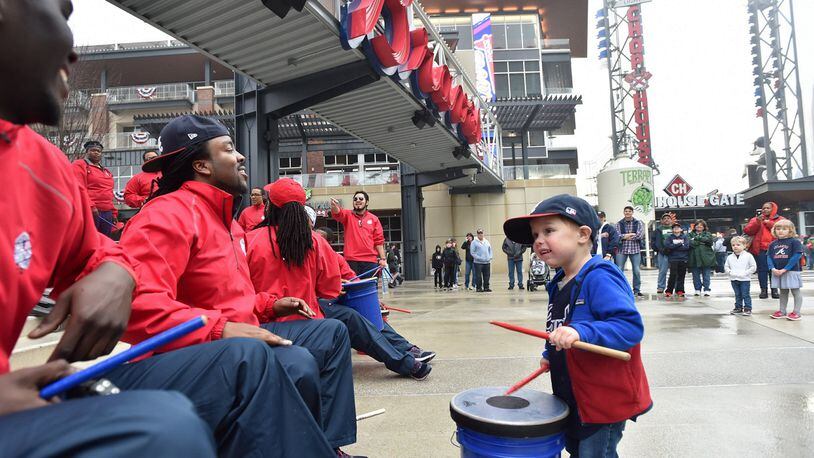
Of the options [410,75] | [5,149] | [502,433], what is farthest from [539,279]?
[5,149]

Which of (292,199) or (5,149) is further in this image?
(292,199)

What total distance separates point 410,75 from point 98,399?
857cm

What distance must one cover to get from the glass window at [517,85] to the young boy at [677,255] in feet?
74.5

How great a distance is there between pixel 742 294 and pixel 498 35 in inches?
1153

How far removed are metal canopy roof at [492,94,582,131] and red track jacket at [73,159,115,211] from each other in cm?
2219

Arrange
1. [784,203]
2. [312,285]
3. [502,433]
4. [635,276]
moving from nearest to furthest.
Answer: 1. [502,433]
2. [312,285]
3. [635,276]
4. [784,203]

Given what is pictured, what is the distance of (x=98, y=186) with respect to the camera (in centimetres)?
651

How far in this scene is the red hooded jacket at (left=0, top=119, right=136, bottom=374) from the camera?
35.9 inches

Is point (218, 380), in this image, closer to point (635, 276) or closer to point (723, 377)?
point (723, 377)

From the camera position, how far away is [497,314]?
25.5ft

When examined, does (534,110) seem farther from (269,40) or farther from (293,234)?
(293,234)

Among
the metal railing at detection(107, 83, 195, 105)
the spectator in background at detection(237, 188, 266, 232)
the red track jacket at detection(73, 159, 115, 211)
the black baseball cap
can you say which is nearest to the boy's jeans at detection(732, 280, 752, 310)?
the spectator in background at detection(237, 188, 266, 232)

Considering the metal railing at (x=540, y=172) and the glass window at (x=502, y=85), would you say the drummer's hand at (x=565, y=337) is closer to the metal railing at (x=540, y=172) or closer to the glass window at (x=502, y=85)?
the metal railing at (x=540, y=172)

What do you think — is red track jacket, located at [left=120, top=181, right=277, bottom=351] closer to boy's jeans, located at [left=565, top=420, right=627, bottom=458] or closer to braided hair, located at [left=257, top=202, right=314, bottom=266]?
braided hair, located at [left=257, top=202, right=314, bottom=266]
